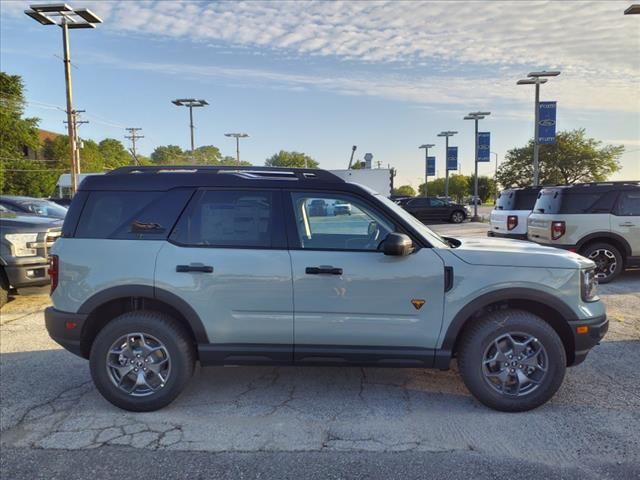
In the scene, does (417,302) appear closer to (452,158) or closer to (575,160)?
(452,158)

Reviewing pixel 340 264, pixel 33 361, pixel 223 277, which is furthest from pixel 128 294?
pixel 33 361

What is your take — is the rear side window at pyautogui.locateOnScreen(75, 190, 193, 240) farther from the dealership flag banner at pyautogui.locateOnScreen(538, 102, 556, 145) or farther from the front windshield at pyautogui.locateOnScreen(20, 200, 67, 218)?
the dealership flag banner at pyautogui.locateOnScreen(538, 102, 556, 145)

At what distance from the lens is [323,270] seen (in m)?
3.57

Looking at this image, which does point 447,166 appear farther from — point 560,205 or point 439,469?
point 439,469

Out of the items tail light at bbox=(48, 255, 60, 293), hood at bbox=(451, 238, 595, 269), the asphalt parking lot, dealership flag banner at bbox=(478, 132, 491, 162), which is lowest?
the asphalt parking lot

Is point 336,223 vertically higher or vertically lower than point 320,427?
higher

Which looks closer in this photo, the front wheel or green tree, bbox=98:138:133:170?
the front wheel

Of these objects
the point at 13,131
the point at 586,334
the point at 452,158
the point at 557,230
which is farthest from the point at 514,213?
the point at 13,131

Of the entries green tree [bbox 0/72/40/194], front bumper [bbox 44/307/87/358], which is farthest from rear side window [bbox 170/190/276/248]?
green tree [bbox 0/72/40/194]

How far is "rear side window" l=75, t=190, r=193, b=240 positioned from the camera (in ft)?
12.2

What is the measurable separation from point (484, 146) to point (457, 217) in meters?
4.61

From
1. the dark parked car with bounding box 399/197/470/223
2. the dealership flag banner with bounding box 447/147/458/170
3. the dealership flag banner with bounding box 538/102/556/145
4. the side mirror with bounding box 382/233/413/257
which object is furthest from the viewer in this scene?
the dealership flag banner with bounding box 447/147/458/170

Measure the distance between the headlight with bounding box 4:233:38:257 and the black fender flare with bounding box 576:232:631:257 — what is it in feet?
28.8

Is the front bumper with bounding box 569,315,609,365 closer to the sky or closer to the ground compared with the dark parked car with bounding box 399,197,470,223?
closer to the ground
